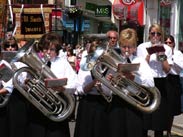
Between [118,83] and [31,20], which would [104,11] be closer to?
[31,20]

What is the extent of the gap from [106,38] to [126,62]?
85cm

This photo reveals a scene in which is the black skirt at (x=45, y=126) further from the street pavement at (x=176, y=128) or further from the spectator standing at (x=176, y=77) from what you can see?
the street pavement at (x=176, y=128)

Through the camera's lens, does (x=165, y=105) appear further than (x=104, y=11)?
No

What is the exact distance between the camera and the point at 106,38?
6.67 m

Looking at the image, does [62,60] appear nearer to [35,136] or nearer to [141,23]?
[35,136]

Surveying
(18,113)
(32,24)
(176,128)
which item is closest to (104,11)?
(32,24)

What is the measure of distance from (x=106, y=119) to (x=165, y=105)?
2.51 metres

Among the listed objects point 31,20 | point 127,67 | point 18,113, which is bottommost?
point 18,113

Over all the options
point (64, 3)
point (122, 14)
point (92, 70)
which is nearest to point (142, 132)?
point (92, 70)

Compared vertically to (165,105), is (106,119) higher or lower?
higher

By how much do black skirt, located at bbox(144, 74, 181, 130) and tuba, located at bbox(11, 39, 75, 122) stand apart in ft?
8.51

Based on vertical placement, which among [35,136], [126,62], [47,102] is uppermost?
[126,62]

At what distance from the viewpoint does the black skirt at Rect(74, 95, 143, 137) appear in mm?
6055

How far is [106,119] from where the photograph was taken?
6152mm
